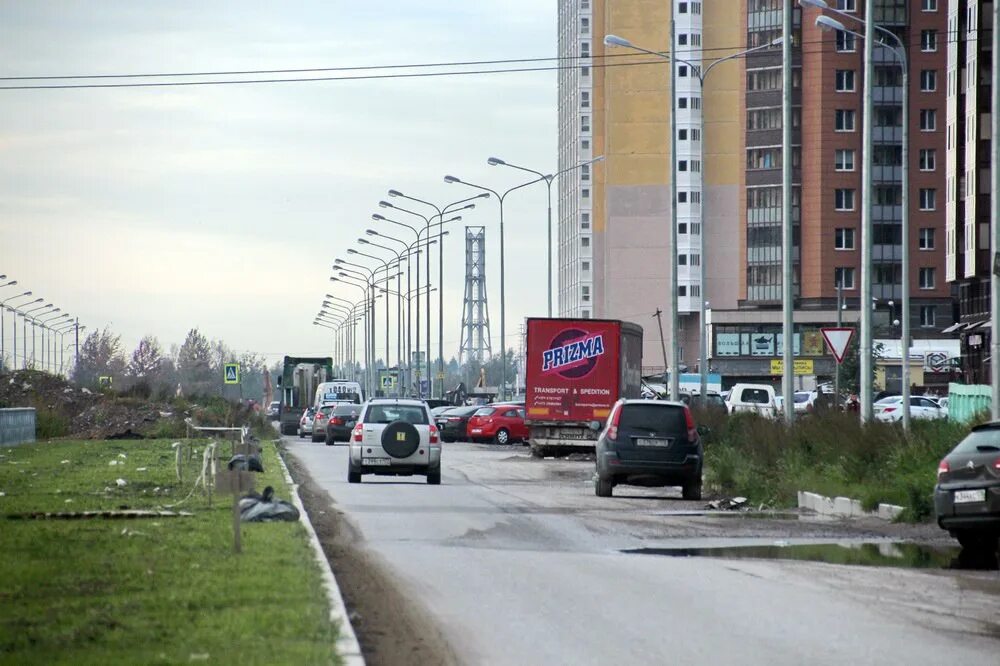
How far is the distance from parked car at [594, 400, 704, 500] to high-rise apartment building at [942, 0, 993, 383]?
4789cm

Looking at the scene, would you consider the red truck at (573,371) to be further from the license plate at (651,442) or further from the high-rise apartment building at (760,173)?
the high-rise apartment building at (760,173)

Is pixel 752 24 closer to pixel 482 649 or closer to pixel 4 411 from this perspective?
pixel 4 411

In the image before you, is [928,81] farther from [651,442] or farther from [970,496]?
[970,496]

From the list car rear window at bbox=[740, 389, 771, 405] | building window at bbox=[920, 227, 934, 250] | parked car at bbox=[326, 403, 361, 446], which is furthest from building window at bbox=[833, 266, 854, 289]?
parked car at bbox=[326, 403, 361, 446]

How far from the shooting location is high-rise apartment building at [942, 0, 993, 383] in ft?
242

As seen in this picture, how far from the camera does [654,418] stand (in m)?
27.3

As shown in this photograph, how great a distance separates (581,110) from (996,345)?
12686 centimetres

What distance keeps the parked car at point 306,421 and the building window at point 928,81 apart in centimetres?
5732

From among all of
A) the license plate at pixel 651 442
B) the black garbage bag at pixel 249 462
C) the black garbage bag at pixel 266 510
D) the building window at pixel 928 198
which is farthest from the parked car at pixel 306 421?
the building window at pixel 928 198

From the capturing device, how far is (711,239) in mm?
130750

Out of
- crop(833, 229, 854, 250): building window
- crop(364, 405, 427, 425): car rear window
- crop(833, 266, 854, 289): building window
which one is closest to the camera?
crop(364, 405, 427, 425): car rear window

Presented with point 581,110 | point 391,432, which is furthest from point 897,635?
point 581,110

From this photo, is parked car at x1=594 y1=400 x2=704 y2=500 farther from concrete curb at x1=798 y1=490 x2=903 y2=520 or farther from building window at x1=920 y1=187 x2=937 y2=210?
building window at x1=920 y1=187 x2=937 y2=210

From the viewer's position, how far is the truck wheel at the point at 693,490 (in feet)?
89.6
